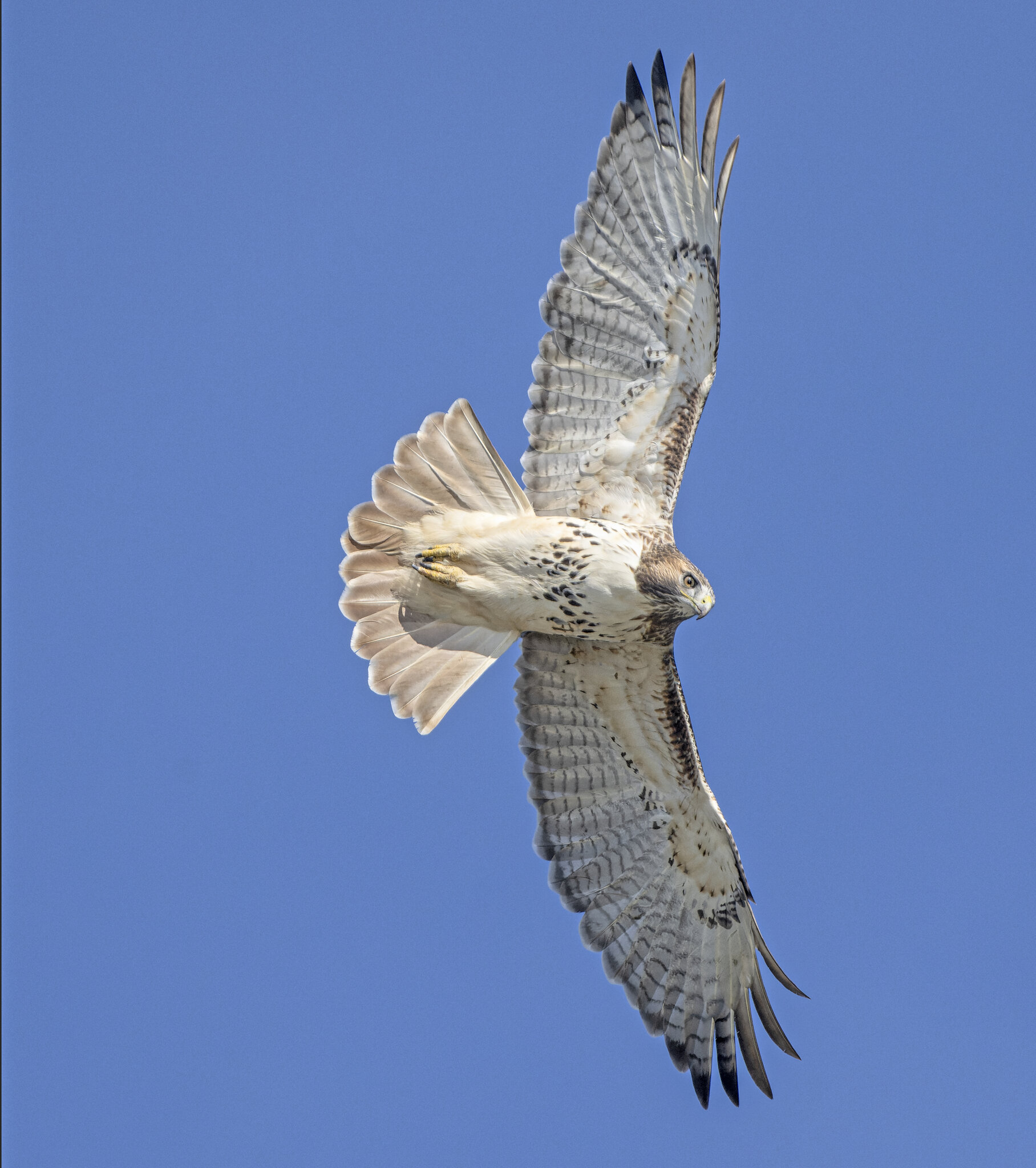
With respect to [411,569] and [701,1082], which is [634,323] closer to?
[411,569]

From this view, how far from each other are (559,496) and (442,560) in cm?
78

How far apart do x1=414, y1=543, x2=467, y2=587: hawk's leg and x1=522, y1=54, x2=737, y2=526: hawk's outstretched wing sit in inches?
22.1

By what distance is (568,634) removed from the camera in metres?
9.70

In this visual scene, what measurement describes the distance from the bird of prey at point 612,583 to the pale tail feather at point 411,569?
0.01 metres

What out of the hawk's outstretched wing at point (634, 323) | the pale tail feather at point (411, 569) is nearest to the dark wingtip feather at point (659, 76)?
the hawk's outstretched wing at point (634, 323)

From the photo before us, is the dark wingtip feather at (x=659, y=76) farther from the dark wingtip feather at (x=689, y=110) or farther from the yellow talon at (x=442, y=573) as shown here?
the yellow talon at (x=442, y=573)

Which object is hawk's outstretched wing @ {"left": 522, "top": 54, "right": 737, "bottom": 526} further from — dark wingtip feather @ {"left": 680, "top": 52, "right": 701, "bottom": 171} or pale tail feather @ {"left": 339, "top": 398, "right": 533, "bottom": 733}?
pale tail feather @ {"left": 339, "top": 398, "right": 533, "bottom": 733}

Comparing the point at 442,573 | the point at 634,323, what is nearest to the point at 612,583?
the point at 442,573

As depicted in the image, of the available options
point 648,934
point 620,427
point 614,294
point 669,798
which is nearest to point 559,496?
point 620,427

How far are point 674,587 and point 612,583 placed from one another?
0.38m

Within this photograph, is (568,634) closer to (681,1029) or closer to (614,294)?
(614,294)

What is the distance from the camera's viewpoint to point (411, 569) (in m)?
9.83

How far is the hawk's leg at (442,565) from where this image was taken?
965cm

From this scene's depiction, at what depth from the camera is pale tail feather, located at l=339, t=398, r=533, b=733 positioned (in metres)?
9.76
